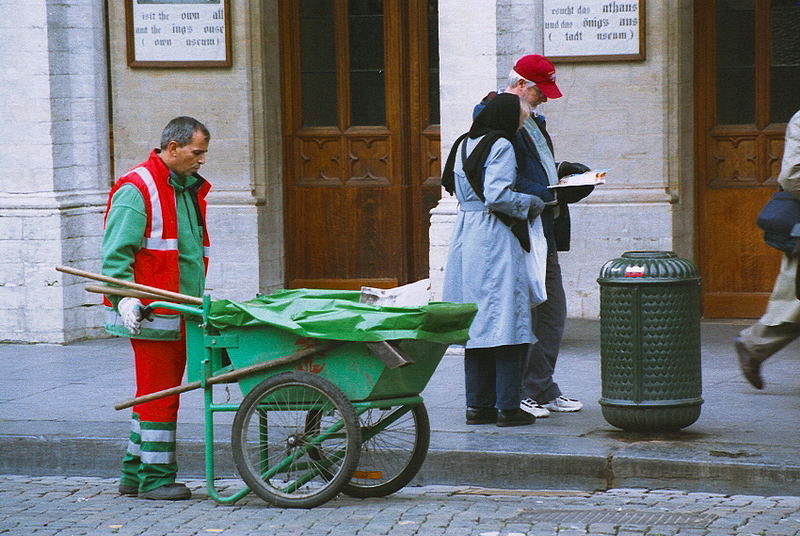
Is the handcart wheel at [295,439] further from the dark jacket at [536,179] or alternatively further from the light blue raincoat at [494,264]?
the dark jacket at [536,179]

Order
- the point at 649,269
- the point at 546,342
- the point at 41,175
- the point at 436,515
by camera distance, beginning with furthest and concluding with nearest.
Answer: the point at 41,175
the point at 546,342
the point at 649,269
the point at 436,515

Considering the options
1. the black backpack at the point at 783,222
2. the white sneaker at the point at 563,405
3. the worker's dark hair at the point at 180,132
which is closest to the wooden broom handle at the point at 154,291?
the worker's dark hair at the point at 180,132

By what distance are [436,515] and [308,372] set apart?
30.8 inches

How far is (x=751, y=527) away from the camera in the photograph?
6.01 metres

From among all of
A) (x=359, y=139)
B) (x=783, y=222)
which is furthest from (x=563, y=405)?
(x=359, y=139)

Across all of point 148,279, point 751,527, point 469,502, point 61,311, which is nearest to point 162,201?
→ point 148,279

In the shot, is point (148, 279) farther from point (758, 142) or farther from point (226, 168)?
point (758, 142)

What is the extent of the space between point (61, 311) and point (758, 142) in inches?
206

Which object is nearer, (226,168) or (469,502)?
(469,502)

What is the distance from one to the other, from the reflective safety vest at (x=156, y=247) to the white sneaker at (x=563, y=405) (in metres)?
2.32

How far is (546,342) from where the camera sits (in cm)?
811

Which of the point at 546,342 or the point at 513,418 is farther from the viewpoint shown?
the point at 546,342

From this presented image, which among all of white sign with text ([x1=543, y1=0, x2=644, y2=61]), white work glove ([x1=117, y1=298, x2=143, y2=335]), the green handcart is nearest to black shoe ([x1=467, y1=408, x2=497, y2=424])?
the green handcart

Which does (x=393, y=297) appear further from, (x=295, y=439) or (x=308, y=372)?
(x=295, y=439)
